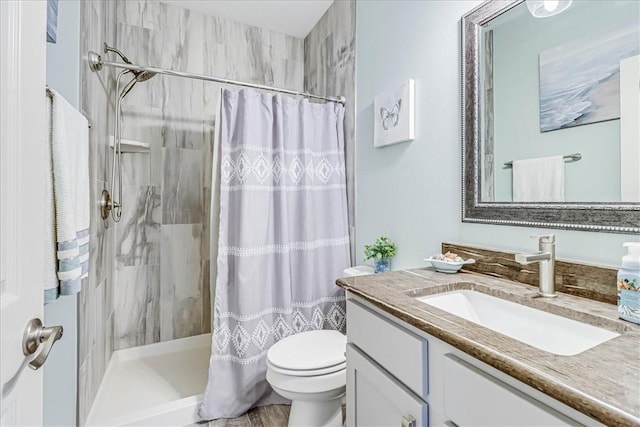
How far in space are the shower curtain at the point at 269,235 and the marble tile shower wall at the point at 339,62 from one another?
0.06m

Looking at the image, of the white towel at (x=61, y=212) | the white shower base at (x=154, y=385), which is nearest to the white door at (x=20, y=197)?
the white towel at (x=61, y=212)

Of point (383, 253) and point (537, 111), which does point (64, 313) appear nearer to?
point (383, 253)

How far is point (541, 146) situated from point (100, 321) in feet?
7.50

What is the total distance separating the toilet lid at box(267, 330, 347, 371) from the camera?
1.39m

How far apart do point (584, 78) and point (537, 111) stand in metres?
0.15

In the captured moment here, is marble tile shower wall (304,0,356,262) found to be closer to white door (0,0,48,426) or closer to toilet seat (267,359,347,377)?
toilet seat (267,359,347,377)

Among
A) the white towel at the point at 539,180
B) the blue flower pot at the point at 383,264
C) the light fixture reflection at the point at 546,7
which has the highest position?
the light fixture reflection at the point at 546,7

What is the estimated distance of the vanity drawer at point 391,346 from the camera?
0.77 m

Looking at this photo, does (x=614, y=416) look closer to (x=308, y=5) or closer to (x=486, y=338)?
(x=486, y=338)

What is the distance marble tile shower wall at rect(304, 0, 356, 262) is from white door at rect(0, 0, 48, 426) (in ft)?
5.15

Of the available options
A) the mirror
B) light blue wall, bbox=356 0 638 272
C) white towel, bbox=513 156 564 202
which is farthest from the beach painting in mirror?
light blue wall, bbox=356 0 638 272

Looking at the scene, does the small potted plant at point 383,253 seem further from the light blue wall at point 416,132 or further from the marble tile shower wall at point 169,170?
the marble tile shower wall at point 169,170

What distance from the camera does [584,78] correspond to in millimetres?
940

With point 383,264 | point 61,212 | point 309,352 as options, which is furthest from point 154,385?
point 383,264
